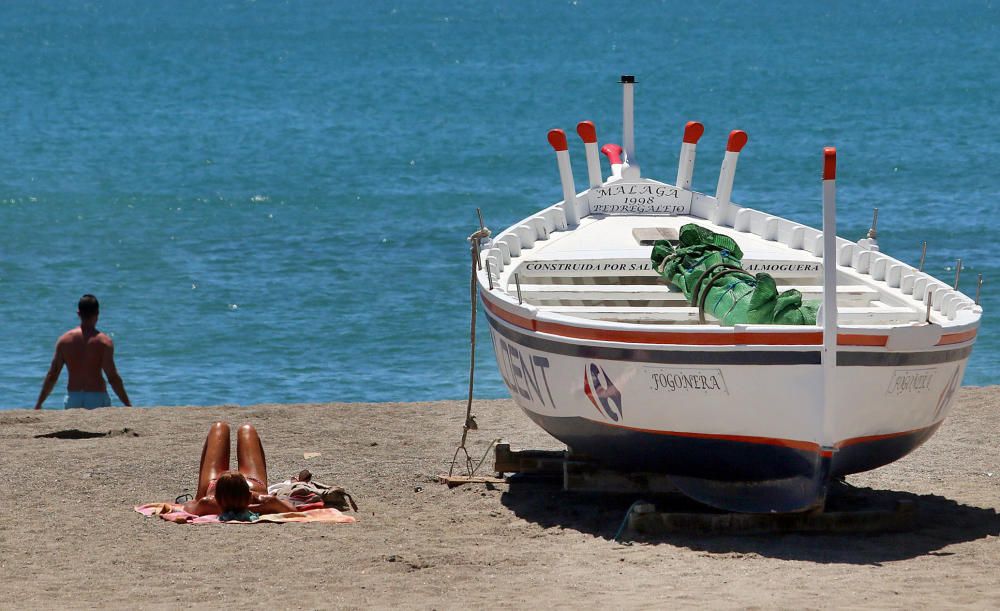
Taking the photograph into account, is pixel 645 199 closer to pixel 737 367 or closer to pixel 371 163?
pixel 737 367

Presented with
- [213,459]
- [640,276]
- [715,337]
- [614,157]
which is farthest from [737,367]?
[614,157]

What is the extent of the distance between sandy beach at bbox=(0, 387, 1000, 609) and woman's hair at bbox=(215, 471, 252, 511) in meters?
0.28

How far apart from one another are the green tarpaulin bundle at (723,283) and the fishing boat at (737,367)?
0.02 m

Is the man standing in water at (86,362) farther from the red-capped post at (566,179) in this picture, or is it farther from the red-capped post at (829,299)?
the red-capped post at (829,299)

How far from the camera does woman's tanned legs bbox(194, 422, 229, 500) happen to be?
993 centimetres

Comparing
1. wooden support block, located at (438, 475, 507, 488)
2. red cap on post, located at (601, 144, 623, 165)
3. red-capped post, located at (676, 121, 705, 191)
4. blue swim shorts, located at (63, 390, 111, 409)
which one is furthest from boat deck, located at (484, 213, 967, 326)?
blue swim shorts, located at (63, 390, 111, 409)

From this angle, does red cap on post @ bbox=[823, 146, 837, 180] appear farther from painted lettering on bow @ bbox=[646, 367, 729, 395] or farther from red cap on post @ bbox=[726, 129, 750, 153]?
red cap on post @ bbox=[726, 129, 750, 153]

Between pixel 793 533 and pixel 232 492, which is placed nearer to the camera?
pixel 793 533

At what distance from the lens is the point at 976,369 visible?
18969 millimetres

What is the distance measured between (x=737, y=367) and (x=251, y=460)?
3.27 metres

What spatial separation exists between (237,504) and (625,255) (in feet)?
11.1

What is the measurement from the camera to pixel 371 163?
40.6 m

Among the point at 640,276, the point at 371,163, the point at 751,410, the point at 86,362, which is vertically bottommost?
the point at 86,362

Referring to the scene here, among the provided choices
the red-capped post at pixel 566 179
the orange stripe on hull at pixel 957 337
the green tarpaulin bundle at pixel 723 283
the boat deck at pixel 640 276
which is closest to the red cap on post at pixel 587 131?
the red-capped post at pixel 566 179
